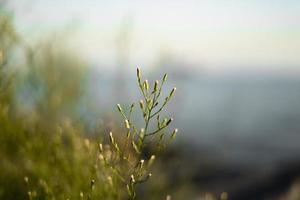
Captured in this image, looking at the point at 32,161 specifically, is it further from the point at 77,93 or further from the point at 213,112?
the point at 213,112

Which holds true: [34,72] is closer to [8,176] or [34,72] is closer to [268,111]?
[8,176]

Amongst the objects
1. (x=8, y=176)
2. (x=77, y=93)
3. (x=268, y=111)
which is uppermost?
(x=77, y=93)

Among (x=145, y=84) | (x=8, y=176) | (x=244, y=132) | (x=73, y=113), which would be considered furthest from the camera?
(x=244, y=132)

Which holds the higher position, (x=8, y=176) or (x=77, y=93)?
(x=77, y=93)

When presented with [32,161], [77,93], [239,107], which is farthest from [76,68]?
[239,107]

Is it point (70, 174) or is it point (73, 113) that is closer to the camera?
point (70, 174)

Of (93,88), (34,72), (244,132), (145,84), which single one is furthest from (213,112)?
(145,84)

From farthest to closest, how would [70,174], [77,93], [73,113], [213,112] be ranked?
[213,112], [77,93], [73,113], [70,174]
